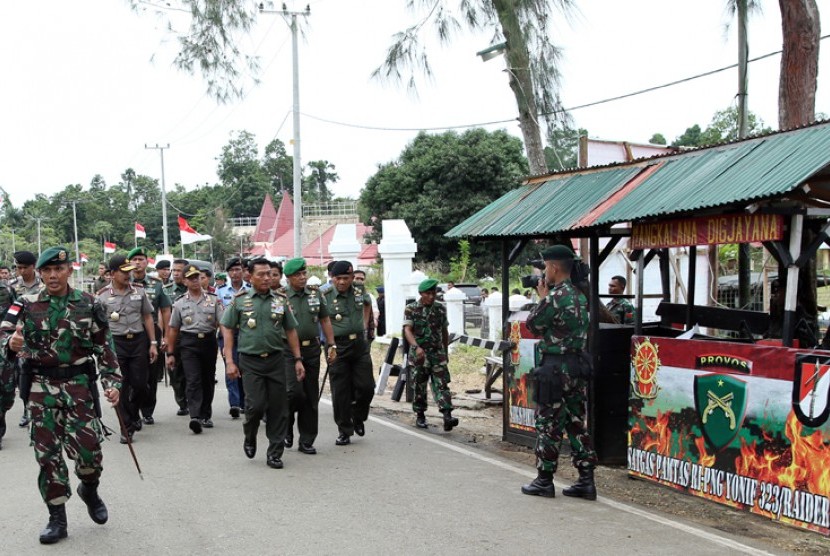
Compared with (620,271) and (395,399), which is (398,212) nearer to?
(620,271)

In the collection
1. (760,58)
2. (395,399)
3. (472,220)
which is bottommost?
(395,399)

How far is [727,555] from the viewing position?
199 inches

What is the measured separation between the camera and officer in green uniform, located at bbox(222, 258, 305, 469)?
7.61 meters

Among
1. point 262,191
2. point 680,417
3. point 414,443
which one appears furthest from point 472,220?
point 262,191

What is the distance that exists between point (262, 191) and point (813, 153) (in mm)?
89130

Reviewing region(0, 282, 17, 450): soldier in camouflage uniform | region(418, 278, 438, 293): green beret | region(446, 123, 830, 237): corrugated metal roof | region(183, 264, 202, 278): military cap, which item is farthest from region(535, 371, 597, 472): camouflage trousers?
region(0, 282, 17, 450): soldier in camouflage uniform

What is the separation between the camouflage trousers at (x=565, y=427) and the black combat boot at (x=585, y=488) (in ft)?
0.19

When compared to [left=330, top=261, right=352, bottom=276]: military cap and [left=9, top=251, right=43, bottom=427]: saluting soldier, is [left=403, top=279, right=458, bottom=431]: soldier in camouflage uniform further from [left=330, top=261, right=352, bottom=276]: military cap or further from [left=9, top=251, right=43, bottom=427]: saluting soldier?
[left=9, top=251, right=43, bottom=427]: saluting soldier

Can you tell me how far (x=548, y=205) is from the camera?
8.53m

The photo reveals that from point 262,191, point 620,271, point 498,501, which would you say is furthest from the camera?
point 262,191

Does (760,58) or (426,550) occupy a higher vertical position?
(760,58)

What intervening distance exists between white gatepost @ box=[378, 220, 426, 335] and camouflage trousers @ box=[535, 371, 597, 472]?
42.0ft

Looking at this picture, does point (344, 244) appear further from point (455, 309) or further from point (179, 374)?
point (179, 374)

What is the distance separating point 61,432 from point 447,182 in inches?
1255
